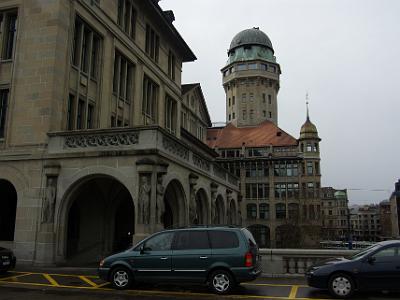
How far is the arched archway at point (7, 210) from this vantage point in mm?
20531

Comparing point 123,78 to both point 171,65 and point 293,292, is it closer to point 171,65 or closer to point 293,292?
point 171,65

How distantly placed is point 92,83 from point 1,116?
192 inches

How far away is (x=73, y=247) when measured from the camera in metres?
20.6

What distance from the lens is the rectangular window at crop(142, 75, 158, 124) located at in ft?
94.7

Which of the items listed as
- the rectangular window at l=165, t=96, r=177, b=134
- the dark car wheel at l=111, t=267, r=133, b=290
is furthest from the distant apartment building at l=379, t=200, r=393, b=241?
the dark car wheel at l=111, t=267, r=133, b=290

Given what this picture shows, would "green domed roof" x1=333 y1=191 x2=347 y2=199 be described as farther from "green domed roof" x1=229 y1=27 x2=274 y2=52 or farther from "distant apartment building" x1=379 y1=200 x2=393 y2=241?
"green domed roof" x1=229 y1=27 x2=274 y2=52

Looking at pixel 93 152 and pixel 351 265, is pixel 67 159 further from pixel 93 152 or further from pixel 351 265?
pixel 351 265


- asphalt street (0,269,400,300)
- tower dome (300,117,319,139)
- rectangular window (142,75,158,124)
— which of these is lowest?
asphalt street (0,269,400,300)

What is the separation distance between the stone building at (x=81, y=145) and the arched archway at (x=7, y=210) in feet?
0.16

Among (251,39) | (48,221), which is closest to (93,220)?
(48,221)

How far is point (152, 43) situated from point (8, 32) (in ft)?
→ 37.0

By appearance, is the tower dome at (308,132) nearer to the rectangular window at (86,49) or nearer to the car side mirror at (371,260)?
the rectangular window at (86,49)

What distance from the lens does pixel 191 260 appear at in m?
11.3

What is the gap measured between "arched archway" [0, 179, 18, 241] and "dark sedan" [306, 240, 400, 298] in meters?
15.6
